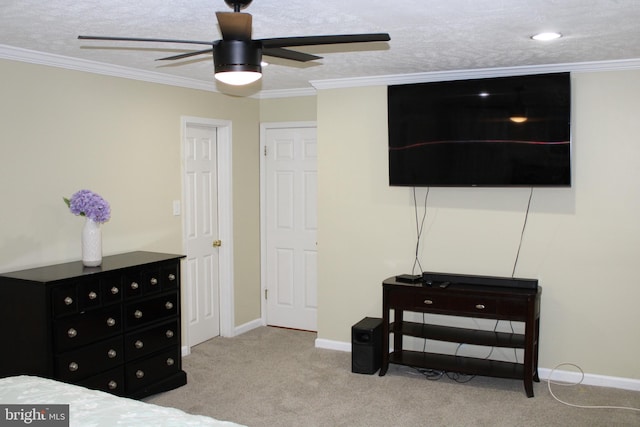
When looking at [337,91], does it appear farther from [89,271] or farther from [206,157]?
[89,271]

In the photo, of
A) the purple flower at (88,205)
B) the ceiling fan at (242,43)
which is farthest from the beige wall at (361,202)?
the ceiling fan at (242,43)

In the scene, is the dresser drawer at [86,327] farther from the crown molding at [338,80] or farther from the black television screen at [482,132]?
the black television screen at [482,132]

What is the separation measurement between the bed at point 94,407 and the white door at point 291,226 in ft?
11.4

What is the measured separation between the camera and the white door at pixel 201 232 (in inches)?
207

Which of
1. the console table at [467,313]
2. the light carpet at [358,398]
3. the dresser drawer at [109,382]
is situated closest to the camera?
the dresser drawer at [109,382]

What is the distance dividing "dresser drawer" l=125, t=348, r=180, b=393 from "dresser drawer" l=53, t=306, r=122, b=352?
1.05 ft

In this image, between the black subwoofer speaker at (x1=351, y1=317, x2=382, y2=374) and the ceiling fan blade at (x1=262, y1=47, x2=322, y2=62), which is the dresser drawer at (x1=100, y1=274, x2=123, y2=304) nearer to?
the black subwoofer speaker at (x1=351, y1=317, x2=382, y2=374)

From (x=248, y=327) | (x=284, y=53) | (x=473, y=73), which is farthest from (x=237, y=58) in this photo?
(x=248, y=327)

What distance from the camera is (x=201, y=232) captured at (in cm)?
543

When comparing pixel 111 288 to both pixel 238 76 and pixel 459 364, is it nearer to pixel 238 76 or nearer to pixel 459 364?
pixel 238 76

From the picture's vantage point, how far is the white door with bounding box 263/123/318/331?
585cm

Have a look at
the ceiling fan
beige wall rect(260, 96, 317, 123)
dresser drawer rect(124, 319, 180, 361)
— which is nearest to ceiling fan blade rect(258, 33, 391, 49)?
the ceiling fan

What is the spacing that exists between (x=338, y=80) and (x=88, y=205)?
7.52ft

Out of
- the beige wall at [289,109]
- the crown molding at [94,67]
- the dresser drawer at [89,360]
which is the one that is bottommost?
the dresser drawer at [89,360]
